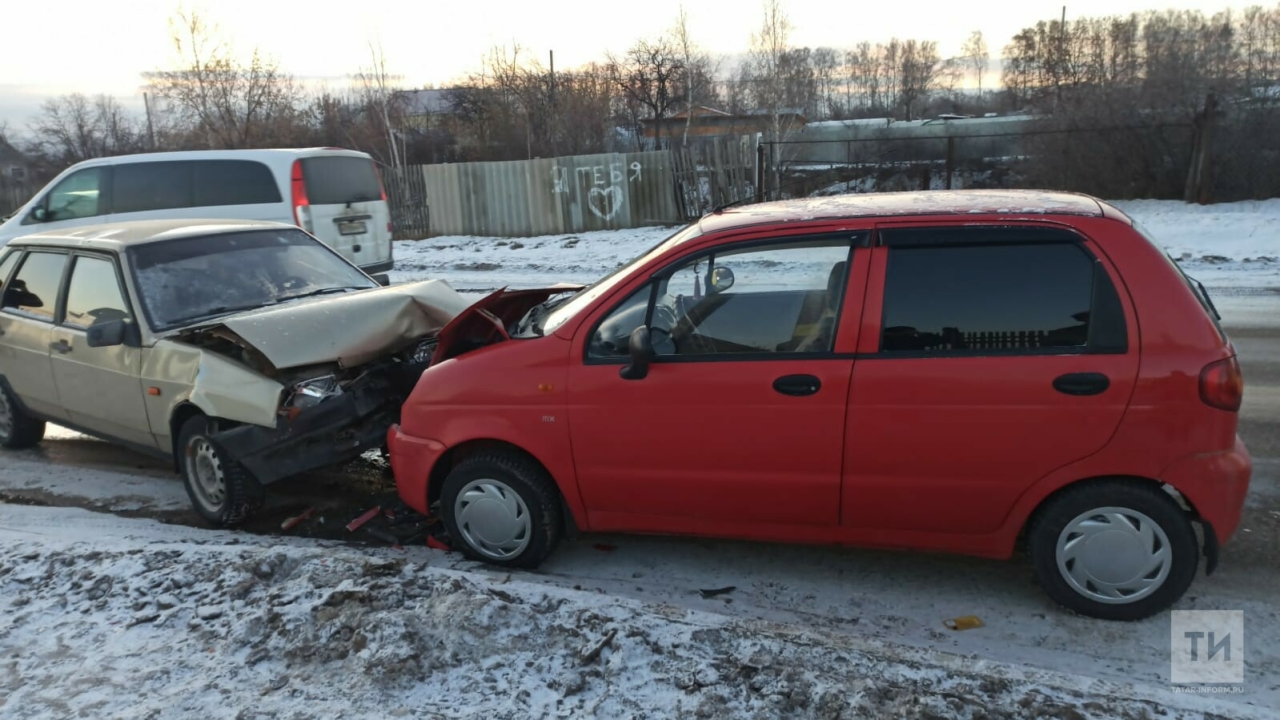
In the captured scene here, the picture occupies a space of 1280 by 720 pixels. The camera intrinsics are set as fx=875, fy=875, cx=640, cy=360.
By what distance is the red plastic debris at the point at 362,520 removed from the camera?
191 inches

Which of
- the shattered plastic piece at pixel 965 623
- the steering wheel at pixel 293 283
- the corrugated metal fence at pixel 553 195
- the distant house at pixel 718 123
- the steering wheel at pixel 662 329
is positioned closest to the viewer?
the shattered plastic piece at pixel 965 623

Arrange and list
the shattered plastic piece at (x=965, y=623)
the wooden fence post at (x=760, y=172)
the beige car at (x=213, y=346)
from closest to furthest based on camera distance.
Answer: the shattered plastic piece at (x=965, y=623), the beige car at (x=213, y=346), the wooden fence post at (x=760, y=172)

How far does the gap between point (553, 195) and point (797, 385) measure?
17.7m

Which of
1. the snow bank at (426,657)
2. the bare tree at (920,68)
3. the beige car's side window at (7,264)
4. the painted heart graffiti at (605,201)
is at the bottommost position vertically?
the snow bank at (426,657)

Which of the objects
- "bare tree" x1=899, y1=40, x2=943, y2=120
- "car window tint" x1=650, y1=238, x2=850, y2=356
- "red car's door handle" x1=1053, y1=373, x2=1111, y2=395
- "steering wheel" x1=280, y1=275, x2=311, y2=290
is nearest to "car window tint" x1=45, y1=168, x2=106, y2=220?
"steering wheel" x1=280, y1=275, x2=311, y2=290

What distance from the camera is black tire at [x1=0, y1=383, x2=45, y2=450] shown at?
6484mm

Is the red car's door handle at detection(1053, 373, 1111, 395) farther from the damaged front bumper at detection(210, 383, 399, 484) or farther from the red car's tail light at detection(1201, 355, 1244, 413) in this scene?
the damaged front bumper at detection(210, 383, 399, 484)

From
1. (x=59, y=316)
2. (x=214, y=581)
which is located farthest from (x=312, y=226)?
(x=214, y=581)

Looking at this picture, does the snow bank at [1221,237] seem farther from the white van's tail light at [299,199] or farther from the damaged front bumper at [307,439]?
the white van's tail light at [299,199]

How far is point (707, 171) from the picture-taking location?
19312 mm

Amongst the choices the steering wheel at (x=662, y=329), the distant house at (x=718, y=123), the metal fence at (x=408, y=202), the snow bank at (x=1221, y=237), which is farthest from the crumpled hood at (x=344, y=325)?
the distant house at (x=718, y=123)

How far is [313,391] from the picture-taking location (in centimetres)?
480

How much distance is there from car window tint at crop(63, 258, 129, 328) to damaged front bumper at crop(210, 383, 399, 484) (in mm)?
1386

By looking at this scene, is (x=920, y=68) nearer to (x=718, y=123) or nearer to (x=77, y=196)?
(x=718, y=123)
